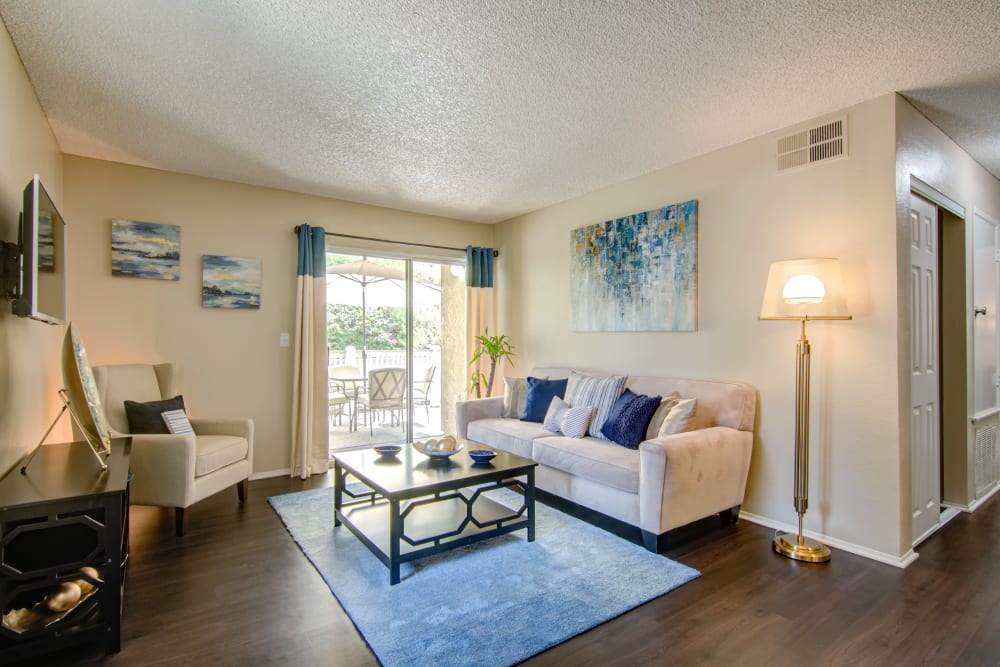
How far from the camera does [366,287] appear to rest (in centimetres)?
514

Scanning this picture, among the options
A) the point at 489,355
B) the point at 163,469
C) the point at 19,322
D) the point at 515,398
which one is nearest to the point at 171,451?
the point at 163,469

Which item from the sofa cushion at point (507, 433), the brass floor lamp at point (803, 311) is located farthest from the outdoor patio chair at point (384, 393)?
the brass floor lamp at point (803, 311)

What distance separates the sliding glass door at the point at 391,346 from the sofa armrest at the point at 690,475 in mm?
3135

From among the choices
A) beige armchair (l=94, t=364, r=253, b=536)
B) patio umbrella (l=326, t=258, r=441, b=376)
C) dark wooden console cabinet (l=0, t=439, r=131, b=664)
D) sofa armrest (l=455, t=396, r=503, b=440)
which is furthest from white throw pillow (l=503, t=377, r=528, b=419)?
dark wooden console cabinet (l=0, t=439, r=131, b=664)

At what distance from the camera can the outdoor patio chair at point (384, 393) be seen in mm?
5180

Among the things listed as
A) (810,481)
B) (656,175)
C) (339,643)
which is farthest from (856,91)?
(339,643)

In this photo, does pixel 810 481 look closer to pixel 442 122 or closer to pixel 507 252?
pixel 442 122

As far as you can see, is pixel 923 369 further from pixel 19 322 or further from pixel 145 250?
pixel 145 250

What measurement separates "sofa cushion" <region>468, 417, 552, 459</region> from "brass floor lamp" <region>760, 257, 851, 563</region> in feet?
5.44

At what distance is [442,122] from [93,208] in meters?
2.78

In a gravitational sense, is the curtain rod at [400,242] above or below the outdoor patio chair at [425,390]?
above

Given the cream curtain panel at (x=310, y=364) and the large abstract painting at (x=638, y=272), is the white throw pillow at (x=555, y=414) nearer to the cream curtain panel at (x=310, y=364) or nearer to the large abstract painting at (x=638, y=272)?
the large abstract painting at (x=638, y=272)

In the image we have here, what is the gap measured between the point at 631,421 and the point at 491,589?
1.46 m

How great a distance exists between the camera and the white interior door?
2.85 m
